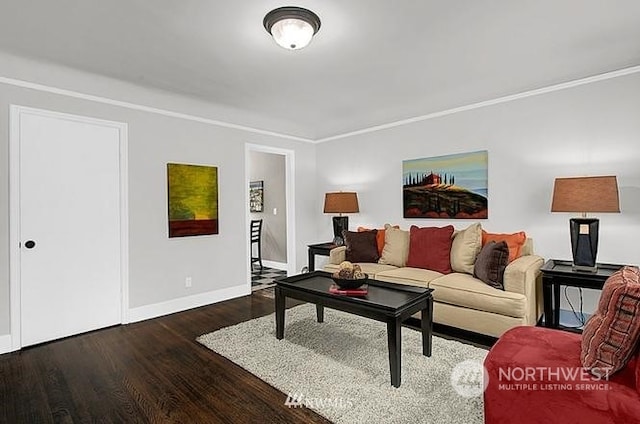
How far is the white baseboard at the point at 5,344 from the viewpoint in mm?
2938

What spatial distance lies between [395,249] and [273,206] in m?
3.25

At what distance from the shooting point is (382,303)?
2414mm

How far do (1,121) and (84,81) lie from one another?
2.45 feet

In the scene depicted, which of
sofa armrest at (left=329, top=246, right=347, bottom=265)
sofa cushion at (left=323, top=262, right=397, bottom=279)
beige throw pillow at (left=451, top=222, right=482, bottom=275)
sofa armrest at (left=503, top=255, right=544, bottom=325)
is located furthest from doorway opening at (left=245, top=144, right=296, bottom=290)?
sofa armrest at (left=503, top=255, right=544, bottom=325)

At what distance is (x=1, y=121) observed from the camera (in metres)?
2.93

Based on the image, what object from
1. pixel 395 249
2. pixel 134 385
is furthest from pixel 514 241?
pixel 134 385

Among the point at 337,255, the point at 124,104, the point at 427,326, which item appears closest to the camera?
the point at 427,326

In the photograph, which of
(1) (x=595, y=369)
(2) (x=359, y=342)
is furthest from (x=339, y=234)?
(1) (x=595, y=369)

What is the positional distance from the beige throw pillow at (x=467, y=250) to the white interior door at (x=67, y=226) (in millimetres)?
3561

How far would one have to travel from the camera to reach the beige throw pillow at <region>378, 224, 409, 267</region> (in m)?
4.11

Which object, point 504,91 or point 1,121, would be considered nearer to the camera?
point 1,121

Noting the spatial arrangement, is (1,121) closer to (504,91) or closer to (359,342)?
(359,342)

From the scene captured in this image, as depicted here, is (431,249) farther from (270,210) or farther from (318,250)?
(270,210)

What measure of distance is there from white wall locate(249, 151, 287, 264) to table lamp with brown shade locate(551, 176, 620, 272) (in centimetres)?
444
